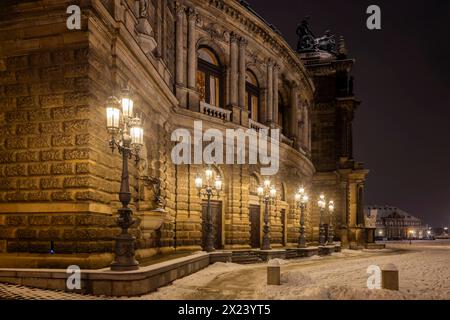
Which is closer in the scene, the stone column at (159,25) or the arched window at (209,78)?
the stone column at (159,25)

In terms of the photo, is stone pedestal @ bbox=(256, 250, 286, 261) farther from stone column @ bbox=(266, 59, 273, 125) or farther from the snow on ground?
stone column @ bbox=(266, 59, 273, 125)

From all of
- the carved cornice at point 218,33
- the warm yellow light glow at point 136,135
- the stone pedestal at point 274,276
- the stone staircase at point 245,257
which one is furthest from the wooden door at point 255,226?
the warm yellow light glow at point 136,135

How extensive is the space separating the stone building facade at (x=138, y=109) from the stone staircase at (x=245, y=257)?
2.52 meters

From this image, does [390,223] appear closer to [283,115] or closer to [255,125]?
[283,115]

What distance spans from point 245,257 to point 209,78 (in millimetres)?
11620

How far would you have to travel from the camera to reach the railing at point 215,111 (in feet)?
91.9

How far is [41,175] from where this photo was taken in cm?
1348

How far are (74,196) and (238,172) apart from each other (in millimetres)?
17046

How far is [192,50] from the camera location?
90.0 ft

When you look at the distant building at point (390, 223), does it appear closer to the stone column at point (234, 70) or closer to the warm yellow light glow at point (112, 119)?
the stone column at point (234, 70)

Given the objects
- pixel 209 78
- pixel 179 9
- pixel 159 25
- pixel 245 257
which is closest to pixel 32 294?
pixel 245 257

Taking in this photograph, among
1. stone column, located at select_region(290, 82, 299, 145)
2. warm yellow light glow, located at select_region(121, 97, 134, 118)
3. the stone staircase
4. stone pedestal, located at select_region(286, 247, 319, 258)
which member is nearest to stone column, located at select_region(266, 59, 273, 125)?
stone column, located at select_region(290, 82, 299, 145)
